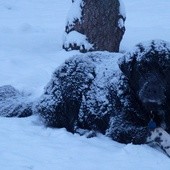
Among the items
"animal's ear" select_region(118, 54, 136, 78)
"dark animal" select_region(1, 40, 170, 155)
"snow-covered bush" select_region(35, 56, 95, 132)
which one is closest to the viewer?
"dark animal" select_region(1, 40, 170, 155)

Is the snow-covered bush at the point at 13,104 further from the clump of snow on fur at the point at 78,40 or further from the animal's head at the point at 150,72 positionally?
the clump of snow on fur at the point at 78,40

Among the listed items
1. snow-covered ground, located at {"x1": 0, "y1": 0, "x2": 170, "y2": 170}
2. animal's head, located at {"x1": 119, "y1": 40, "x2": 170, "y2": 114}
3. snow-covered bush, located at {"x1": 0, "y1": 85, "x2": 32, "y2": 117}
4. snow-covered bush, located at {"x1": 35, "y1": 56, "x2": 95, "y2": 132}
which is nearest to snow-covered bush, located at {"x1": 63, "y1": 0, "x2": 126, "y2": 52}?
snow-covered ground, located at {"x1": 0, "y1": 0, "x2": 170, "y2": 170}

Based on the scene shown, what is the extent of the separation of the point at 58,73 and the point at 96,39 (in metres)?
3.32

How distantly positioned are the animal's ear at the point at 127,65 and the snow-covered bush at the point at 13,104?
4.93ft

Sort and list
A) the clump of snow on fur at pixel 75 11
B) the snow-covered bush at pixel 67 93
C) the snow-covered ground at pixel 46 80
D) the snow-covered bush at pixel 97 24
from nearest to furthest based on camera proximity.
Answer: the snow-covered ground at pixel 46 80, the snow-covered bush at pixel 67 93, the snow-covered bush at pixel 97 24, the clump of snow on fur at pixel 75 11

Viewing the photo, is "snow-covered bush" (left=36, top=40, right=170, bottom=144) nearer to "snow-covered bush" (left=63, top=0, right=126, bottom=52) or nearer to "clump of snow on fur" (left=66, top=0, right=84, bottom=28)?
"snow-covered bush" (left=63, top=0, right=126, bottom=52)

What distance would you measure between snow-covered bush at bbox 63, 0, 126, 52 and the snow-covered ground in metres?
0.41

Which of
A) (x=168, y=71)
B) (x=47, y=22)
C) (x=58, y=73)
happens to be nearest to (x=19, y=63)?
(x=58, y=73)

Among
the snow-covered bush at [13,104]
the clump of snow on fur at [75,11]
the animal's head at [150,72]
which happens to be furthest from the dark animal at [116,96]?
the clump of snow on fur at [75,11]

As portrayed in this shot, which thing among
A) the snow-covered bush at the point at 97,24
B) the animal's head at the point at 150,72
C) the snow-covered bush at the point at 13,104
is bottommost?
the snow-covered bush at the point at 13,104

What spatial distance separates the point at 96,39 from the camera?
8328 mm

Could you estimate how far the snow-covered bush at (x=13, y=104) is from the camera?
17.2ft

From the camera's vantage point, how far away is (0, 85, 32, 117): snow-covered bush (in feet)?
17.2

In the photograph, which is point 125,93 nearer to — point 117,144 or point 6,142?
point 117,144
